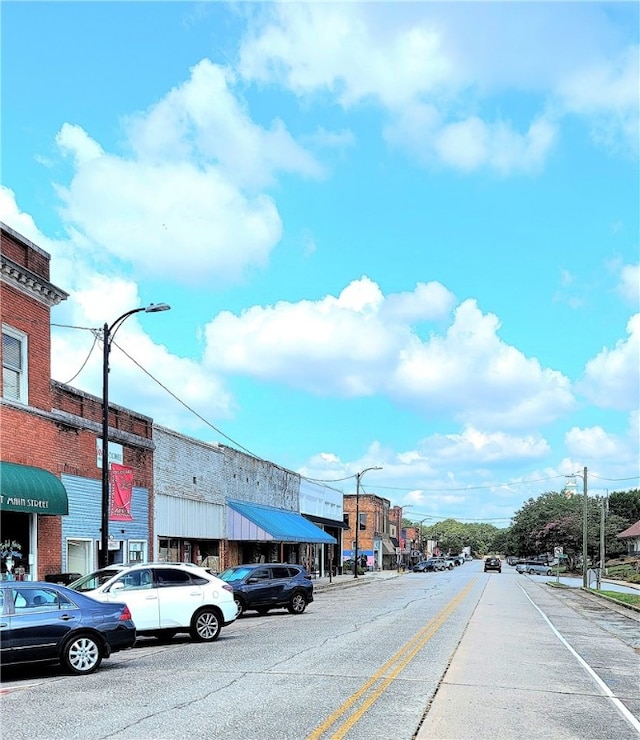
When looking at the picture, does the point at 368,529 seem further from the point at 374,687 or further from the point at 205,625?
the point at 374,687

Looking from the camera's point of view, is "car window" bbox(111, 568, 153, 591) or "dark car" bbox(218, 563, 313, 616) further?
"dark car" bbox(218, 563, 313, 616)

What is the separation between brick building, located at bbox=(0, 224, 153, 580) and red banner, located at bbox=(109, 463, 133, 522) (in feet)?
2.88

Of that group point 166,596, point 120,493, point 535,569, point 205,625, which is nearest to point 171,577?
Result: point 166,596

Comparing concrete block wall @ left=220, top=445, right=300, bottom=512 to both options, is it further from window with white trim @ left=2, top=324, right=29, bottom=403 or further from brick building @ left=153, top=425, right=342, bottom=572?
window with white trim @ left=2, top=324, right=29, bottom=403

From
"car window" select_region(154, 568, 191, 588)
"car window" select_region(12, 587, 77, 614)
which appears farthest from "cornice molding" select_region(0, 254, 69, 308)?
"car window" select_region(12, 587, 77, 614)

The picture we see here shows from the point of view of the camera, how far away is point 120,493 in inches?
1032

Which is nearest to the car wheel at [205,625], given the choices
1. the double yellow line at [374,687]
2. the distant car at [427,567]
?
the double yellow line at [374,687]

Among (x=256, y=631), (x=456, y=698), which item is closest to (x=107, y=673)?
(x=456, y=698)

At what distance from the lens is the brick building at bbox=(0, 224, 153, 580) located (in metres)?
20.2

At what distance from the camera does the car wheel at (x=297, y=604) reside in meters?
25.9

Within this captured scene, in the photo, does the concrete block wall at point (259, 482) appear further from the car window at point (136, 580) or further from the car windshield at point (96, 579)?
the car window at point (136, 580)

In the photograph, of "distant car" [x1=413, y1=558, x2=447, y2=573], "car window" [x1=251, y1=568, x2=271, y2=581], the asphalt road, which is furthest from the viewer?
"distant car" [x1=413, y1=558, x2=447, y2=573]

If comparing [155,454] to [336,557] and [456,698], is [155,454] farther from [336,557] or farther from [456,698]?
[336,557]

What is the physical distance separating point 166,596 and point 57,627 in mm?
4298
